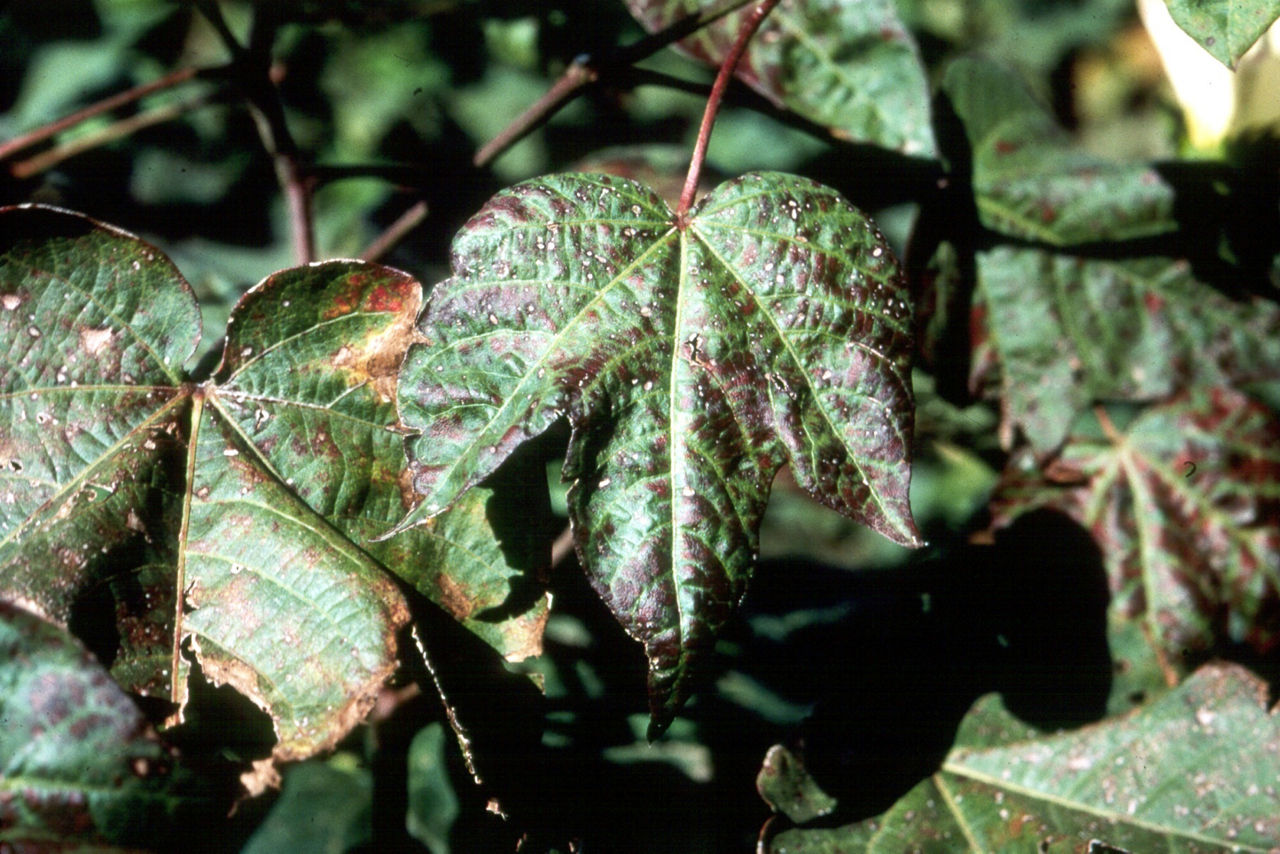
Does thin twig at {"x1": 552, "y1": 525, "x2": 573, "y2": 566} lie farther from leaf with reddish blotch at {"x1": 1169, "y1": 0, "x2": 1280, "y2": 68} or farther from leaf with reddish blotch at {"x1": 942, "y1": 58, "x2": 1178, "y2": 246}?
leaf with reddish blotch at {"x1": 1169, "y1": 0, "x2": 1280, "y2": 68}

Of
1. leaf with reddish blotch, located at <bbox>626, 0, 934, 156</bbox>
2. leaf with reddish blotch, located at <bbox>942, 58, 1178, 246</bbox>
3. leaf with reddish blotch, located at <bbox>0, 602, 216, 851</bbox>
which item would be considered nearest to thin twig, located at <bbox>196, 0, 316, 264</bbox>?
leaf with reddish blotch, located at <bbox>626, 0, 934, 156</bbox>

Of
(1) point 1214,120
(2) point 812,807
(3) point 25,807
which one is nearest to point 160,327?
(3) point 25,807

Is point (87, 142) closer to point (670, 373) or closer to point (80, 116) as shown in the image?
point (80, 116)

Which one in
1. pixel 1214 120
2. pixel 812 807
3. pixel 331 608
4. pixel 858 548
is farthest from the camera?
pixel 858 548

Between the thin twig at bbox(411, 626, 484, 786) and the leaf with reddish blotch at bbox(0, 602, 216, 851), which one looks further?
the thin twig at bbox(411, 626, 484, 786)

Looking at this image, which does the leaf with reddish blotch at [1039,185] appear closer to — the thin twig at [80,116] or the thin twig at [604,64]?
the thin twig at [604,64]

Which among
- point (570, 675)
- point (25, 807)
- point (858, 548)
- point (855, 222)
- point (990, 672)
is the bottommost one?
point (858, 548)

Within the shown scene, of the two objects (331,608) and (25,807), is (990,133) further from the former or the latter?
(25,807)

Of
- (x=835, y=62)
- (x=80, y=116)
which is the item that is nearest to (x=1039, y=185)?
(x=835, y=62)
